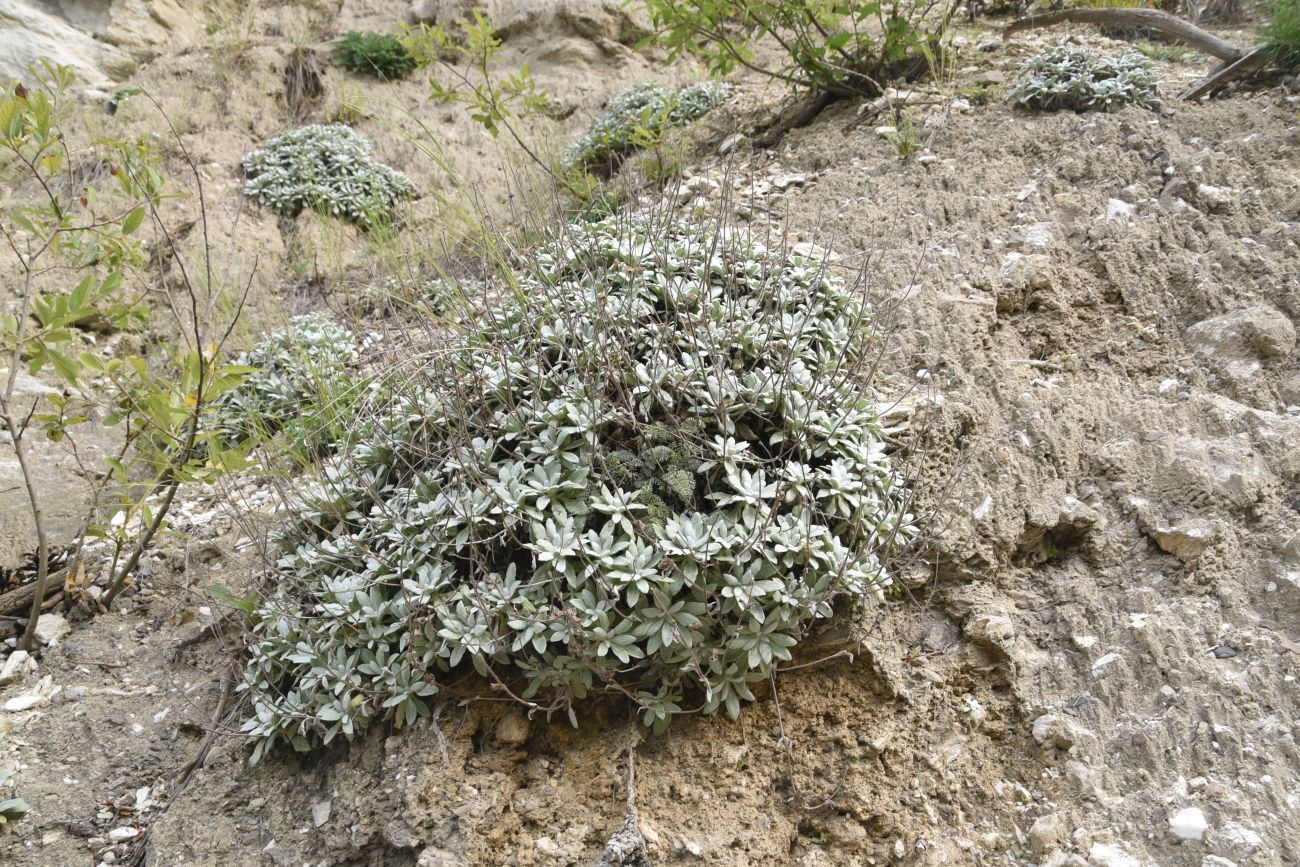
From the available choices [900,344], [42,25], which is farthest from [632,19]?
[900,344]

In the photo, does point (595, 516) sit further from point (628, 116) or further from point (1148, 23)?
point (1148, 23)

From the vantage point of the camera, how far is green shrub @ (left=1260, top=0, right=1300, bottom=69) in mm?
4125

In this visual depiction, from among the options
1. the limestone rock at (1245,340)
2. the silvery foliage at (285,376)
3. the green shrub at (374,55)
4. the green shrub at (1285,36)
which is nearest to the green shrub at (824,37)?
the green shrub at (1285,36)

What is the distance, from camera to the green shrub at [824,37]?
4.80 meters

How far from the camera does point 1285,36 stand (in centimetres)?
416

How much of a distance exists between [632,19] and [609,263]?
5921 millimetres

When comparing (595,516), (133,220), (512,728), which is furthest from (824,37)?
(512,728)

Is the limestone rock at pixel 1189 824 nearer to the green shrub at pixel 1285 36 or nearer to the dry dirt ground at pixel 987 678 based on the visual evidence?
the dry dirt ground at pixel 987 678

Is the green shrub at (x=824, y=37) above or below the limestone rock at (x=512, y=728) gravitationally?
above

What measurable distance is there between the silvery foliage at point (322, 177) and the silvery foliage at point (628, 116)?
1517 mm

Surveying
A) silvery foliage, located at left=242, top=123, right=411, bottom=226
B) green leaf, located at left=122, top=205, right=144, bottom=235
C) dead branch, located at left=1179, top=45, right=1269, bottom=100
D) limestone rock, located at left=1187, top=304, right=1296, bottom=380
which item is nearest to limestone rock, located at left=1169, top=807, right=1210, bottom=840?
limestone rock, located at left=1187, top=304, right=1296, bottom=380

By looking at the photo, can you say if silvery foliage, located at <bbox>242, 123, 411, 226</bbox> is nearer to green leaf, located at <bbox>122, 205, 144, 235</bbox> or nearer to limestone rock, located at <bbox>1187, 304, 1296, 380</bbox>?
green leaf, located at <bbox>122, 205, 144, 235</bbox>

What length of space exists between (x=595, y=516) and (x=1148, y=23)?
4.87m

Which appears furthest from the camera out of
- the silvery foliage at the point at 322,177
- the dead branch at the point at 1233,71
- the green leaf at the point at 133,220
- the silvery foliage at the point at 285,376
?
the silvery foliage at the point at 322,177
